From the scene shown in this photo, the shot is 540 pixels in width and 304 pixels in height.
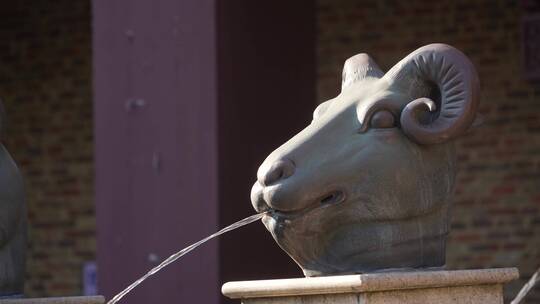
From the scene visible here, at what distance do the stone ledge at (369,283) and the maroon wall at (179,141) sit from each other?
9.82ft

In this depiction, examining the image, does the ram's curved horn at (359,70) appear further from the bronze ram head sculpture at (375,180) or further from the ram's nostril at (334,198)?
the ram's nostril at (334,198)

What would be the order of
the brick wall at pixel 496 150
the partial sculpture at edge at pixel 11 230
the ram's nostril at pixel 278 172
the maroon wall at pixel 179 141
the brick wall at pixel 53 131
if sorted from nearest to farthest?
the ram's nostril at pixel 278 172 → the partial sculpture at edge at pixel 11 230 → the maroon wall at pixel 179 141 → the brick wall at pixel 496 150 → the brick wall at pixel 53 131

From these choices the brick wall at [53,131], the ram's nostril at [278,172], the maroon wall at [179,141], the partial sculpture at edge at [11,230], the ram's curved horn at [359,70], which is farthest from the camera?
the brick wall at [53,131]

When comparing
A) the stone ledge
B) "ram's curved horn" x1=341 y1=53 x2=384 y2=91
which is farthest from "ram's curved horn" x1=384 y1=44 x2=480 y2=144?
the stone ledge

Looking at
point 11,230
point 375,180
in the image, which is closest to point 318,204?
point 375,180

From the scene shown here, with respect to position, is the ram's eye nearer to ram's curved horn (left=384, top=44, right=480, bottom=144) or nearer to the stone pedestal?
ram's curved horn (left=384, top=44, right=480, bottom=144)

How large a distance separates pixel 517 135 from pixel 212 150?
2.89m

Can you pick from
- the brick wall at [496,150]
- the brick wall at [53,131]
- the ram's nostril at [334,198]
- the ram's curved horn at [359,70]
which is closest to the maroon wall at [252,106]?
the brick wall at [496,150]

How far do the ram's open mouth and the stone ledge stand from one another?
0.59 ft

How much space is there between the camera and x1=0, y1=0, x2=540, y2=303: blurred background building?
24.0ft

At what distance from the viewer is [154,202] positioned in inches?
291

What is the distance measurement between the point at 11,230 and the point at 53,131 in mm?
5728

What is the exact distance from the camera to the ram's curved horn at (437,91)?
410cm

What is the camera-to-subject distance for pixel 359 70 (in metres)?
4.44
